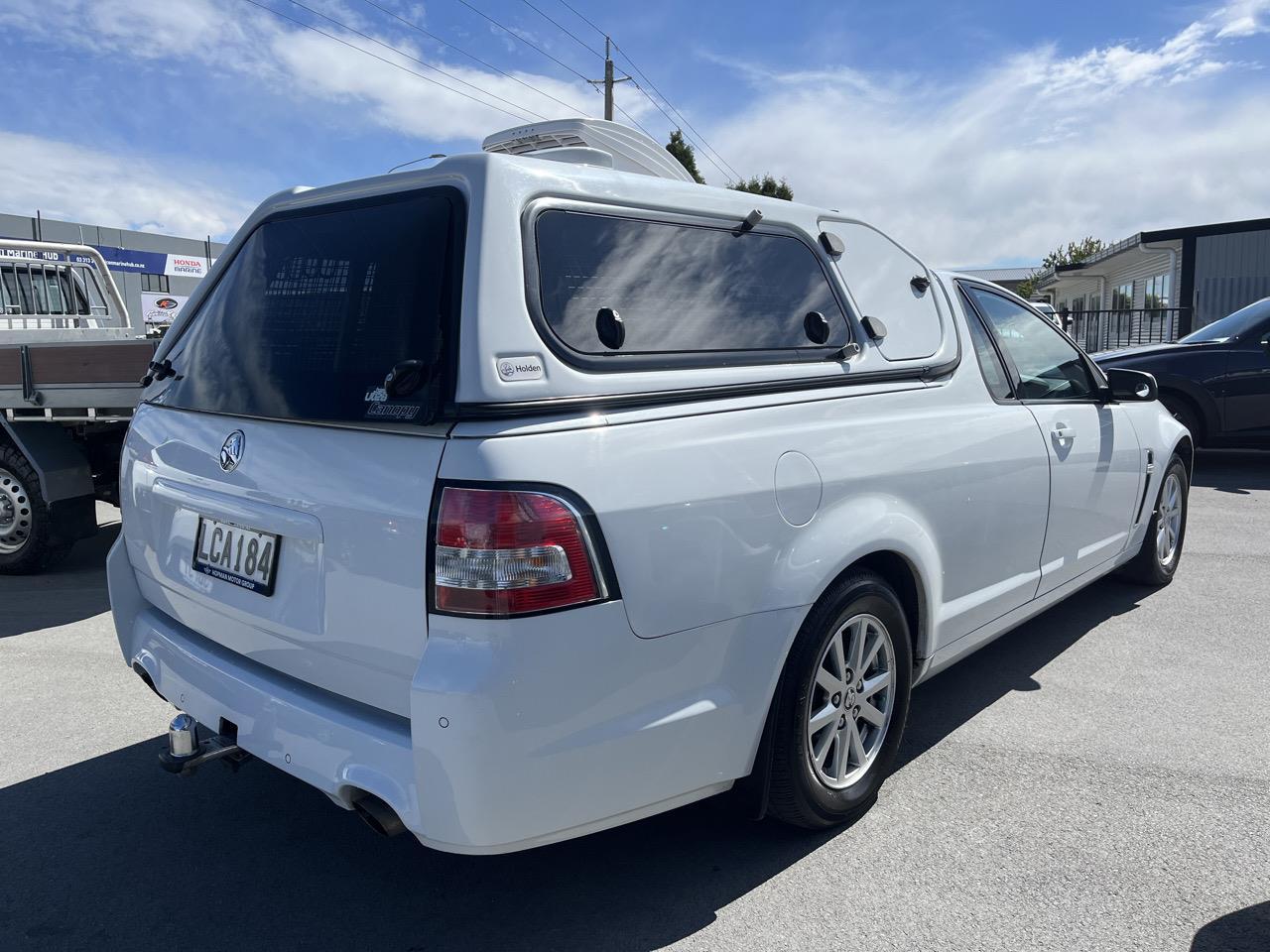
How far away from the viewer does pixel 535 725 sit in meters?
2.08

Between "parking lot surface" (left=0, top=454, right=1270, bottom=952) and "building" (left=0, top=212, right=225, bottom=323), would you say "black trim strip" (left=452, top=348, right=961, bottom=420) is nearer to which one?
"parking lot surface" (left=0, top=454, right=1270, bottom=952)

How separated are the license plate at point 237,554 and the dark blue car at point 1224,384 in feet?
30.4

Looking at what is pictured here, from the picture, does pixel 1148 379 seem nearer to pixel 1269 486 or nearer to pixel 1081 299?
pixel 1269 486

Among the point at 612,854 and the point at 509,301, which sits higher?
the point at 509,301

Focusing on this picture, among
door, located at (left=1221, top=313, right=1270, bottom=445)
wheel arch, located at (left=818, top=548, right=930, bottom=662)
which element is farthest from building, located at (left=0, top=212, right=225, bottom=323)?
wheel arch, located at (left=818, top=548, right=930, bottom=662)

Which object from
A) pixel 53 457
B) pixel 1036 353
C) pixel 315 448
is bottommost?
pixel 53 457

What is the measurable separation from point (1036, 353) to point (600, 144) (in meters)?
2.08

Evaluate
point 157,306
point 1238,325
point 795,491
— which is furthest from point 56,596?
point 157,306

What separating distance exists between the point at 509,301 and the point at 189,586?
52.6 inches

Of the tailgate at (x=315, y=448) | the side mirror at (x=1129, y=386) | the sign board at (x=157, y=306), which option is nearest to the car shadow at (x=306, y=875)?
the tailgate at (x=315, y=448)

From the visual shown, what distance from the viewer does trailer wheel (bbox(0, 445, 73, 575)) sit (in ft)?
20.1

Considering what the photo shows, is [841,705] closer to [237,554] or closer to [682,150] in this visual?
[237,554]

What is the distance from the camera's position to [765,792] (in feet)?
8.66

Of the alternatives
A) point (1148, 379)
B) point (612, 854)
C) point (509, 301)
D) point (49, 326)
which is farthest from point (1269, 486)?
point (49, 326)
